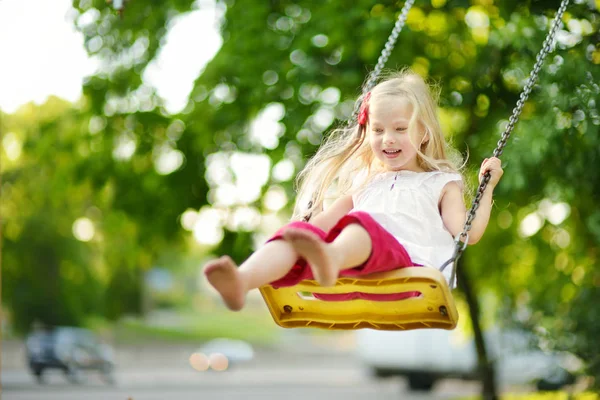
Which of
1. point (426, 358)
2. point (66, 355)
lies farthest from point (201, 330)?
point (426, 358)

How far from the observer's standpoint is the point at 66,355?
19641 mm

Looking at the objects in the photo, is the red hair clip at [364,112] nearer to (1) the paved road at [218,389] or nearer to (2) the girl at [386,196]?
(2) the girl at [386,196]

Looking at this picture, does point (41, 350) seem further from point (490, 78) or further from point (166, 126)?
point (490, 78)

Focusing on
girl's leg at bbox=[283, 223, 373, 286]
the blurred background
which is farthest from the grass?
girl's leg at bbox=[283, 223, 373, 286]

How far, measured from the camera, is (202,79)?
8664mm

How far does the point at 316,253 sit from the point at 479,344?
7.93m

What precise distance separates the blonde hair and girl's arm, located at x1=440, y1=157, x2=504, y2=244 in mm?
146

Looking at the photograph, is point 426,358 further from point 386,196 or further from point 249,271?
point 249,271

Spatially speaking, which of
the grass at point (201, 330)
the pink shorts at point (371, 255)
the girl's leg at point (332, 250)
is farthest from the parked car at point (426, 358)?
the grass at point (201, 330)

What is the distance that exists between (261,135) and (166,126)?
1.21m

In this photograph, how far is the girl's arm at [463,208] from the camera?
376cm

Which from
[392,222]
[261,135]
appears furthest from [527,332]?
[392,222]

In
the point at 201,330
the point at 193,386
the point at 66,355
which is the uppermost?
the point at 201,330

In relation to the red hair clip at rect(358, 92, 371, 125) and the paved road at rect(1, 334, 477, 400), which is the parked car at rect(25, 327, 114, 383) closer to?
the paved road at rect(1, 334, 477, 400)
